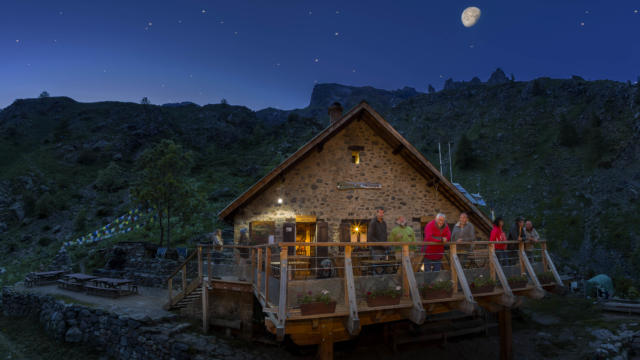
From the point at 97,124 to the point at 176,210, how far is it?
50437 mm

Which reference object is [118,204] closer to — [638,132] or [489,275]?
[489,275]

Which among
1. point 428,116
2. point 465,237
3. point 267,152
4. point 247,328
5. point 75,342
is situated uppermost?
point 428,116

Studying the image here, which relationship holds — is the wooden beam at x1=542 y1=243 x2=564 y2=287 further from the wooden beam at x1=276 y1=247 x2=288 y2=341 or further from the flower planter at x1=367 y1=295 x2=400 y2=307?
the wooden beam at x1=276 y1=247 x2=288 y2=341

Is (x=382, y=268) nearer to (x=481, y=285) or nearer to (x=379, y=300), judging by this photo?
(x=379, y=300)

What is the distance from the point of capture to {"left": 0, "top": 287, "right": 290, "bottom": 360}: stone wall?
1021 cm

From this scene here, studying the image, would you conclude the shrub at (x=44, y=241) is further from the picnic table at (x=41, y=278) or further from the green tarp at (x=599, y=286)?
the green tarp at (x=599, y=286)

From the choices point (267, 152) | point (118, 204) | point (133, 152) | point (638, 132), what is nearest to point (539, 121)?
point (638, 132)

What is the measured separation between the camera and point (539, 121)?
5062cm

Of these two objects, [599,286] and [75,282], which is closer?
[75,282]

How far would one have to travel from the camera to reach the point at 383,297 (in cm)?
643

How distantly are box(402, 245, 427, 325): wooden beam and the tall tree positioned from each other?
57.2 ft

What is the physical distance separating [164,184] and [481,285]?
1881 centimetres

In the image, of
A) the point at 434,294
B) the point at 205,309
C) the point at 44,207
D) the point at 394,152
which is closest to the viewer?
the point at 434,294

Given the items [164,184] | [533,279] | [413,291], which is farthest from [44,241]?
[533,279]
